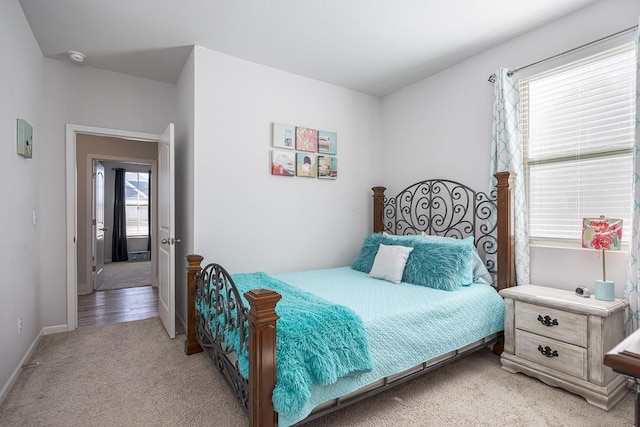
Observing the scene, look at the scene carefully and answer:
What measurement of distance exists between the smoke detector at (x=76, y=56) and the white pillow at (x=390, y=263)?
3.34 meters

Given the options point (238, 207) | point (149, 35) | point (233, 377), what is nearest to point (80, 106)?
point (149, 35)

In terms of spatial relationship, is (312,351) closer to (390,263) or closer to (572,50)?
(390,263)

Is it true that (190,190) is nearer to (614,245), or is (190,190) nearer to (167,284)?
(167,284)

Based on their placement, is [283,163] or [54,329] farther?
[283,163]

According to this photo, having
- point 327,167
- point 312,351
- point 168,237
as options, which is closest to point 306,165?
point 327,167

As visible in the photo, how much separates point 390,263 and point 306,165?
55.3 inches

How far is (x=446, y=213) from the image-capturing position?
329 cm

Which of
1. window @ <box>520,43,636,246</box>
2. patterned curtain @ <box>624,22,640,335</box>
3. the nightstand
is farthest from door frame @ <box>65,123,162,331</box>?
patterned curtain @ <box>624,22,640,335</box>

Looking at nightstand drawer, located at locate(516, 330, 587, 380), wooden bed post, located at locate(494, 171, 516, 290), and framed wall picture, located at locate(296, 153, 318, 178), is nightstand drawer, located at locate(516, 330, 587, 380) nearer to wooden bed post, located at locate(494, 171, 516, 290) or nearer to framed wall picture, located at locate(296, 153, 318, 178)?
wooden bed post, located at locate(494, 171, 516, 290)

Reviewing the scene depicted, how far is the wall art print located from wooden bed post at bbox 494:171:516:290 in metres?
1.90

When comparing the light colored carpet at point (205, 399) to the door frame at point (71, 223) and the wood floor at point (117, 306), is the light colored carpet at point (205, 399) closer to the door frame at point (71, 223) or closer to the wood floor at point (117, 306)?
the door frame at point (71, 223)

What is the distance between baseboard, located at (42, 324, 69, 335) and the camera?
121 inches

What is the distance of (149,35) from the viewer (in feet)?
8.79

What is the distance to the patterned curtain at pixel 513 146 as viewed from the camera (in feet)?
8.45
